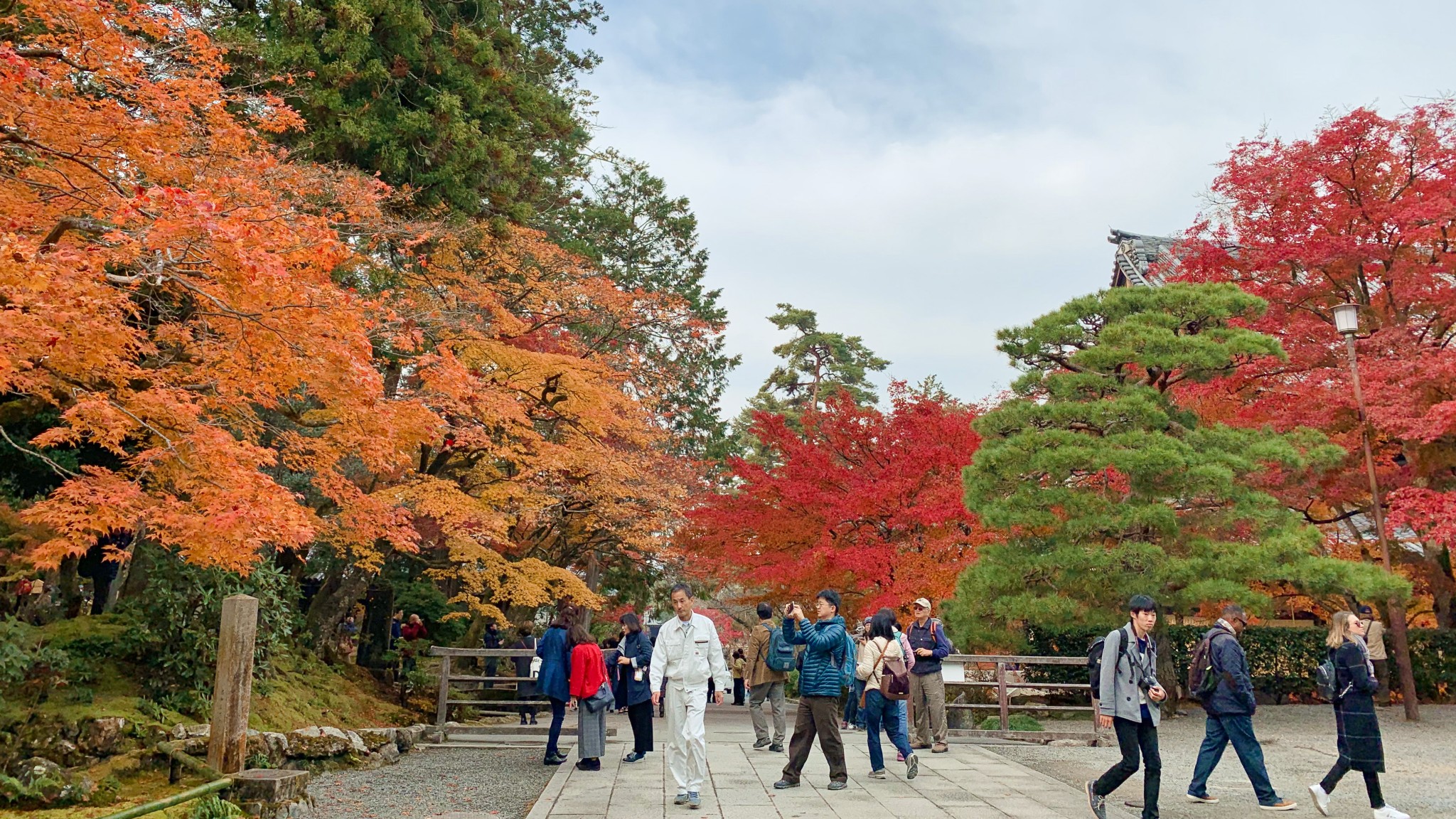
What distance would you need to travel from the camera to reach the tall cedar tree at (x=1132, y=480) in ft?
37.5

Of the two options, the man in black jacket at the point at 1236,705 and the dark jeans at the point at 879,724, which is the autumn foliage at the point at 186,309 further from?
the man in black jacket at the point at 1236,705

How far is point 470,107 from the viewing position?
13.6 m

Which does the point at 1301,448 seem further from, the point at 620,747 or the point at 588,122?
the point at 588,122

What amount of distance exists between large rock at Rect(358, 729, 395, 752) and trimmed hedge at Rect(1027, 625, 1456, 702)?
1060cm

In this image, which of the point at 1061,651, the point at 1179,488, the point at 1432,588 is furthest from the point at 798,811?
the point at 1432,588

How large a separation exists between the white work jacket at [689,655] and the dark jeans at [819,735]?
0.69m

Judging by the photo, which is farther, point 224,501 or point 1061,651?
point 1061,651

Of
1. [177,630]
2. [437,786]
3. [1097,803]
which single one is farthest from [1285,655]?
[177,630]

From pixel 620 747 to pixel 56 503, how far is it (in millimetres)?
6520

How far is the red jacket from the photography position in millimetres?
8695

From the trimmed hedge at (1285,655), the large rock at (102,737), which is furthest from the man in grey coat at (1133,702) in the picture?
the trimmed hedge at (1285,655)

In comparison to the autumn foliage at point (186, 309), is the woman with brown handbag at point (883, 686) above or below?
below

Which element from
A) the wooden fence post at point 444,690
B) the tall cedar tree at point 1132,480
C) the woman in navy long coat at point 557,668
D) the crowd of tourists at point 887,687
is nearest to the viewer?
the crowd of tourists at point 887,687

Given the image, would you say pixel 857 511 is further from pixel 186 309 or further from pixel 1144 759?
pixel 186 309
